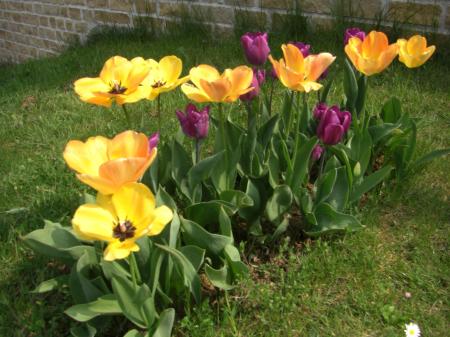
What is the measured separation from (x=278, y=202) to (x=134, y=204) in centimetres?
82

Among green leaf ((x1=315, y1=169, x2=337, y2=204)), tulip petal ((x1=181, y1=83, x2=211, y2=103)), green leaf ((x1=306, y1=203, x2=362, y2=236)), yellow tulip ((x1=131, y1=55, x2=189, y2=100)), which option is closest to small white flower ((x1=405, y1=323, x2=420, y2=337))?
green leaf ((x1=306, y1=203, x2=362, y2=236))

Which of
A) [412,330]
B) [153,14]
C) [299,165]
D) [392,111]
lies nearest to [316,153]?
[299,165]

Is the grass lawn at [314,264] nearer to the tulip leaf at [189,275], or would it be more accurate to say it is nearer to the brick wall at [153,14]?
the tulip leaf at [189,275]

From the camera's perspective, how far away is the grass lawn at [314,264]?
1.72m

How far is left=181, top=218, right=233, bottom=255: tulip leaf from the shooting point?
162cm

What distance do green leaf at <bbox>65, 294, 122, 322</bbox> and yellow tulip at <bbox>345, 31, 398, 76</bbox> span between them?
1176 millimetres

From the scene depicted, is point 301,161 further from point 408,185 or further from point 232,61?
point 232,61

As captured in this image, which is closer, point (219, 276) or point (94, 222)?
point (94, 222)

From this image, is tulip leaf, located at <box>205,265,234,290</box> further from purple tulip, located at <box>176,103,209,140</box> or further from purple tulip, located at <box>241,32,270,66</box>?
purple tulip, located at <box>241,32,270,66</box>

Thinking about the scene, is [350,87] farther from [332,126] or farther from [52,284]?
[52,284]

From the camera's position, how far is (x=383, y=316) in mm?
1736

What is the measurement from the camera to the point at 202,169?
180 cm

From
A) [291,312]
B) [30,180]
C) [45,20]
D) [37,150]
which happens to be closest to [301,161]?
[291,312]

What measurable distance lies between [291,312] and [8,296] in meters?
1.02
